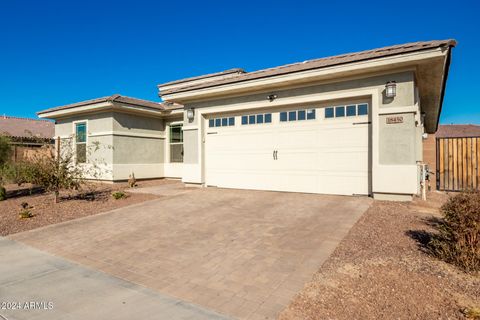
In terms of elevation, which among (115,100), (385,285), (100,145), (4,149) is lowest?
(385,285)

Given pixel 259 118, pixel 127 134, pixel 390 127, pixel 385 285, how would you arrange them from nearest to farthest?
pixel 385 285
pixel 390 127
pixel 259 118
pixel 127 134

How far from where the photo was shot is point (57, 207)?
28.1 ft

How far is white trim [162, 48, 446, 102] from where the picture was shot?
7207 mm

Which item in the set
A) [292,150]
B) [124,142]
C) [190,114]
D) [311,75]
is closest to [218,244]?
[292,150]

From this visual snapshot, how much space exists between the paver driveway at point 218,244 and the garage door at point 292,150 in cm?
78

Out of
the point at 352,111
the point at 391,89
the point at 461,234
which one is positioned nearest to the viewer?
the point at 461,234

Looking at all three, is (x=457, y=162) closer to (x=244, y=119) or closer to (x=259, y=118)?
(x=259, y=118)

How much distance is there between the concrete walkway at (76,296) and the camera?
9.94 feet

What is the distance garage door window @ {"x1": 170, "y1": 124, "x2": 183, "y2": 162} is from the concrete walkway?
11.2 m

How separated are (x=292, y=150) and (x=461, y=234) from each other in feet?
19.0

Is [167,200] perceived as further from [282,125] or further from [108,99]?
[108,99]

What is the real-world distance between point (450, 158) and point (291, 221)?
9.95 metres

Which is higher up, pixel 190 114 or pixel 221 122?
pixel 190 114

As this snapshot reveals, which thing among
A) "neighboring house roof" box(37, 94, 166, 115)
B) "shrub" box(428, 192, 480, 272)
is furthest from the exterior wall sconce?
"neighboring house roof" box(37, 94, 166, 115)
